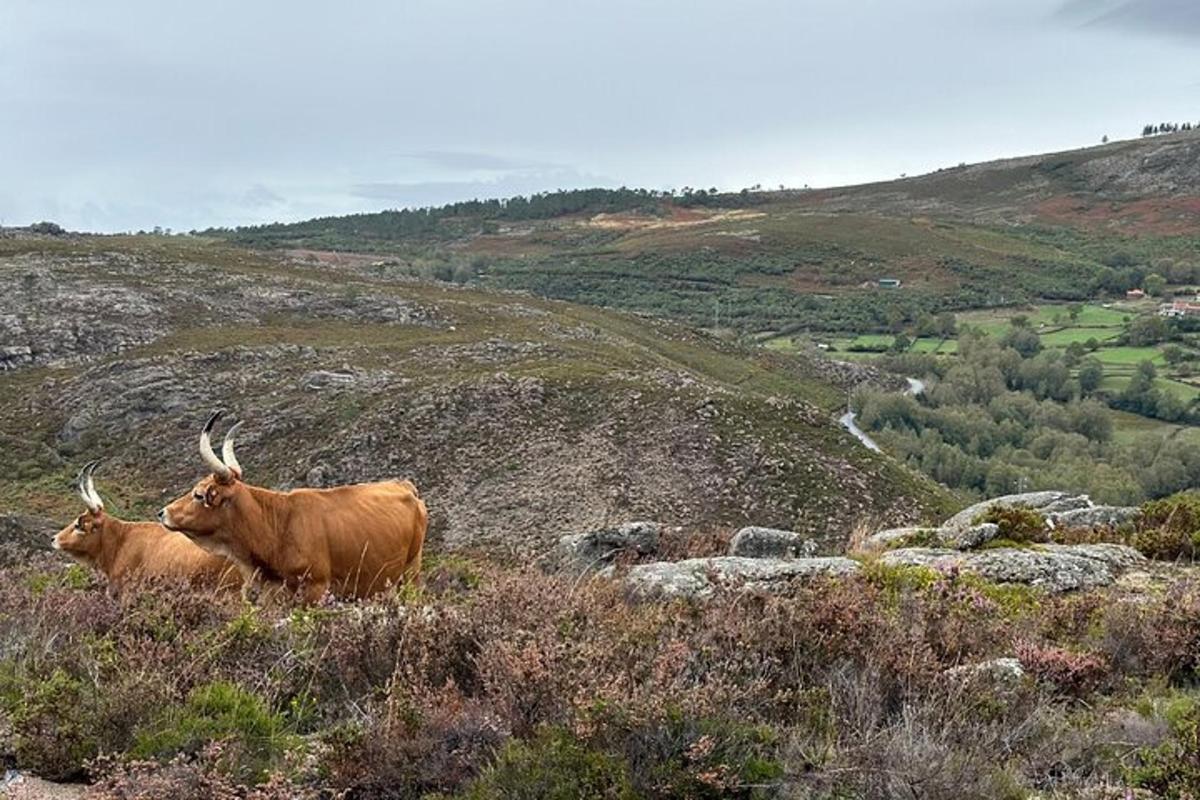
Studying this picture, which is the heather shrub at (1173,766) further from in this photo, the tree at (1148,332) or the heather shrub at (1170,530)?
the tree at (1148,332)

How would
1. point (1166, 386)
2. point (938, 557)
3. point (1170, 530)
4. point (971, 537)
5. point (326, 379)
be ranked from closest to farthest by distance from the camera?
point (938, 557) → point (1170, 530) → point (971, 537) → point (326, 379) → point (1166, 386)

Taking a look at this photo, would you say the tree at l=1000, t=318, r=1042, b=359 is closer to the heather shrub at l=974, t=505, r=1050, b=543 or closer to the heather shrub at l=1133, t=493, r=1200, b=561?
the heather shrub at l=1133, t=493, r=1200, b=561

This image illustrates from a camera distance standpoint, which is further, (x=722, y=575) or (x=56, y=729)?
(x=722, y=575)

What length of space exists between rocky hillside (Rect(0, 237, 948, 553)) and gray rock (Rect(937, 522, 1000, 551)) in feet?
29.1

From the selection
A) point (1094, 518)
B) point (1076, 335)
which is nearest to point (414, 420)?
point (1094, 518)

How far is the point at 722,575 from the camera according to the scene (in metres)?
8.34

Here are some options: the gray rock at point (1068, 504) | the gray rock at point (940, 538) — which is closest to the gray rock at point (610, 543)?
the gray rock at point (940, 538)

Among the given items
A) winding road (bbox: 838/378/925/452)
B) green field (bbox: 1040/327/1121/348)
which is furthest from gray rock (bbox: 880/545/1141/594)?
green field (bbox: 1040/327/1121/348)

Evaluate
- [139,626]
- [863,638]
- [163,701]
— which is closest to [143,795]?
[163,701]

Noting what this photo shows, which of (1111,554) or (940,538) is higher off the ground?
(1111,554)

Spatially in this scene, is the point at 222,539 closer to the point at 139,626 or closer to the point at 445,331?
the point at 139,626

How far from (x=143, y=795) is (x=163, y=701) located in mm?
1180

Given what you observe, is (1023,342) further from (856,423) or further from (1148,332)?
(856,423)

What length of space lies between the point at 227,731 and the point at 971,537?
9334 millimetres
